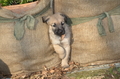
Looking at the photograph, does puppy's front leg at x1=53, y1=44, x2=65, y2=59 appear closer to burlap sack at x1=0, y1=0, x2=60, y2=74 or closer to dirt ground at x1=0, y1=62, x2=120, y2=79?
burlap sack at x1=0, y1=0, x2=60, y2=74

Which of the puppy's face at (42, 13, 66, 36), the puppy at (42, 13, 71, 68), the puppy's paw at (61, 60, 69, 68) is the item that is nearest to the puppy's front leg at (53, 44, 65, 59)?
the puppy at (42, 13, 71, 68)

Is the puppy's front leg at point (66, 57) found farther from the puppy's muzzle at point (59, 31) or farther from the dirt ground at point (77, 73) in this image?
the puppy's muzzle at point (59, 31)

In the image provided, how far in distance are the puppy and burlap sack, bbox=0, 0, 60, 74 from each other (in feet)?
0.35

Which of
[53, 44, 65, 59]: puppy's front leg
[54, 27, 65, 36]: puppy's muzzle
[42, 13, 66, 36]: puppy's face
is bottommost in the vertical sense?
[53, 44, 65, 59]: puppy's front leg

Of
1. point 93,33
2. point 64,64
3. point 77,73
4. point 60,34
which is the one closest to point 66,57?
point 64,64

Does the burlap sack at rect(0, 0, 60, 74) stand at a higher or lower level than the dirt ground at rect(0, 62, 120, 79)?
higher

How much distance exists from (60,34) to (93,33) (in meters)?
0.55

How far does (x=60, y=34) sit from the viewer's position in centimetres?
244

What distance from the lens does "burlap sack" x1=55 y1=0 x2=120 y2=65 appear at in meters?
2.53

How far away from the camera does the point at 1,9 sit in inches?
93.5

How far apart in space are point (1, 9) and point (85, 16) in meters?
1.28

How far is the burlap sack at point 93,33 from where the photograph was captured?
253cm

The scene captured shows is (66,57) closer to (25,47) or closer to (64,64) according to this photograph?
(64,64)

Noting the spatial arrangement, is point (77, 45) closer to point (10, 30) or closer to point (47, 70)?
point (47, 70)
